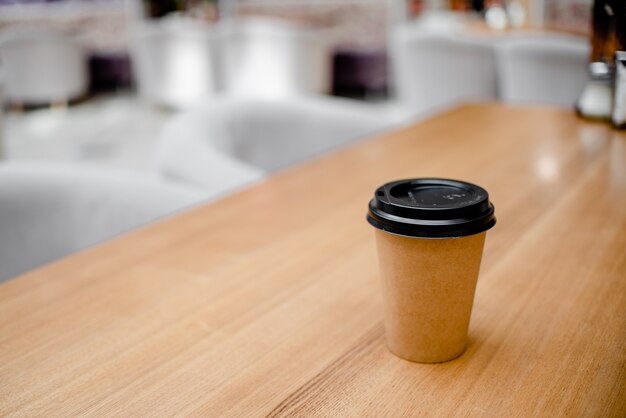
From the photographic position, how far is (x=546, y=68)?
286cm

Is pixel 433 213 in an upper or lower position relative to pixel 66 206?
upper

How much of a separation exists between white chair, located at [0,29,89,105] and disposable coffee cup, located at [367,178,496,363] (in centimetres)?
643

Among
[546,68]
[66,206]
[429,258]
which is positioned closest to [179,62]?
[546,68]

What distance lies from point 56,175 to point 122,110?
18.7 feet

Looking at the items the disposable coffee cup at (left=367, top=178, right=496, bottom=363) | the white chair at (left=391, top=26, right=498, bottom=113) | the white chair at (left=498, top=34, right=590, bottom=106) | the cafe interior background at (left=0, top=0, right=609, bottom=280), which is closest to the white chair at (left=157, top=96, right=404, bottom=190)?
the cafe interior background at (left=0, top=0, right=609, bottom=280)

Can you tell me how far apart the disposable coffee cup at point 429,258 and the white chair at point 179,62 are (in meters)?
5.84

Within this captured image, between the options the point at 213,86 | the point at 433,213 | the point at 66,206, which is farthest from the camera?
the point at 213,86

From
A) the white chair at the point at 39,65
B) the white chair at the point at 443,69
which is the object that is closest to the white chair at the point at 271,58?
the white chair at the point at 39,65

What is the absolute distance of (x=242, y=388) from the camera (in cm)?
57

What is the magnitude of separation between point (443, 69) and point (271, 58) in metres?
2.95

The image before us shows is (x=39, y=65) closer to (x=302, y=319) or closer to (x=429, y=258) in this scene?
(x=302, y=319)

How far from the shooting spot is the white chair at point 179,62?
626 cm

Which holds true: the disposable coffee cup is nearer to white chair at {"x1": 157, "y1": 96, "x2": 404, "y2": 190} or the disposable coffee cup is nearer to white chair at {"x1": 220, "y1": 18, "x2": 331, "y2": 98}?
white chair at {"x1": 157, "y1": 96, "x2": 404, "y2": 190}

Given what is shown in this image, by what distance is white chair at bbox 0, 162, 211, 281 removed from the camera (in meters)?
1.20
